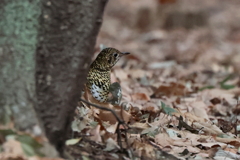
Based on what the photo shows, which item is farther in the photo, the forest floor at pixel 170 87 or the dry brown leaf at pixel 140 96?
the dry brown leaf at pixel 140 96

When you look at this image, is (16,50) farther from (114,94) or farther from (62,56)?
(114,94)

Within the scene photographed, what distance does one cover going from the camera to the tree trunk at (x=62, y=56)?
2.45 meters

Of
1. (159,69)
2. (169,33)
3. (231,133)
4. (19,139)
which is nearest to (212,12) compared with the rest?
(169,33)

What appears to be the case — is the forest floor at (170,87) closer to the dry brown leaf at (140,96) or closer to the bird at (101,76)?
the dry brown leaf at (140,96)

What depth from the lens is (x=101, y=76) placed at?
13.5 feet

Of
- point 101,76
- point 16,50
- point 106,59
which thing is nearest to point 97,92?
point 101,76

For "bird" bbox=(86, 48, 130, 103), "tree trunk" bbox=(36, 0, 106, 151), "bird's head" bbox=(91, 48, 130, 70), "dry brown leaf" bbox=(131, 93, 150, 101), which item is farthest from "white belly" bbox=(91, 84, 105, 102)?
"tree trunk" bbox=(36, 0, 106, 151)

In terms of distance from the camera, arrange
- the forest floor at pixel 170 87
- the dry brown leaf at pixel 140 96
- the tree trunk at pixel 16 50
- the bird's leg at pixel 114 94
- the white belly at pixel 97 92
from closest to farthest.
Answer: the tree trunk at pixel 16 50 → the forest floor at pixel 170 87 → the white belly at pixel 97 92 → the bird's leg at pixel 114 94 → the dry brown leaf at pixel 140 96

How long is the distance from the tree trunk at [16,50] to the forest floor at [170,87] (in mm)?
466

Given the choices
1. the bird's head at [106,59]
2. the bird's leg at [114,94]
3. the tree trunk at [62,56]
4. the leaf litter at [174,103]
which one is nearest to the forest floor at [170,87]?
the leaf litter at [174,103]

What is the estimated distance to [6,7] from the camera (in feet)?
7.97

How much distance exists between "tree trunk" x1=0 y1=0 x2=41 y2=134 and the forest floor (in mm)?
466

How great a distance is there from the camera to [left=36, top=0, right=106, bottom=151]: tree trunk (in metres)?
2.45

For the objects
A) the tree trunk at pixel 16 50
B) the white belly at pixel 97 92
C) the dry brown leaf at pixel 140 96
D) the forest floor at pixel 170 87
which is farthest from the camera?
the dry brown leaf at pixel 140 96
